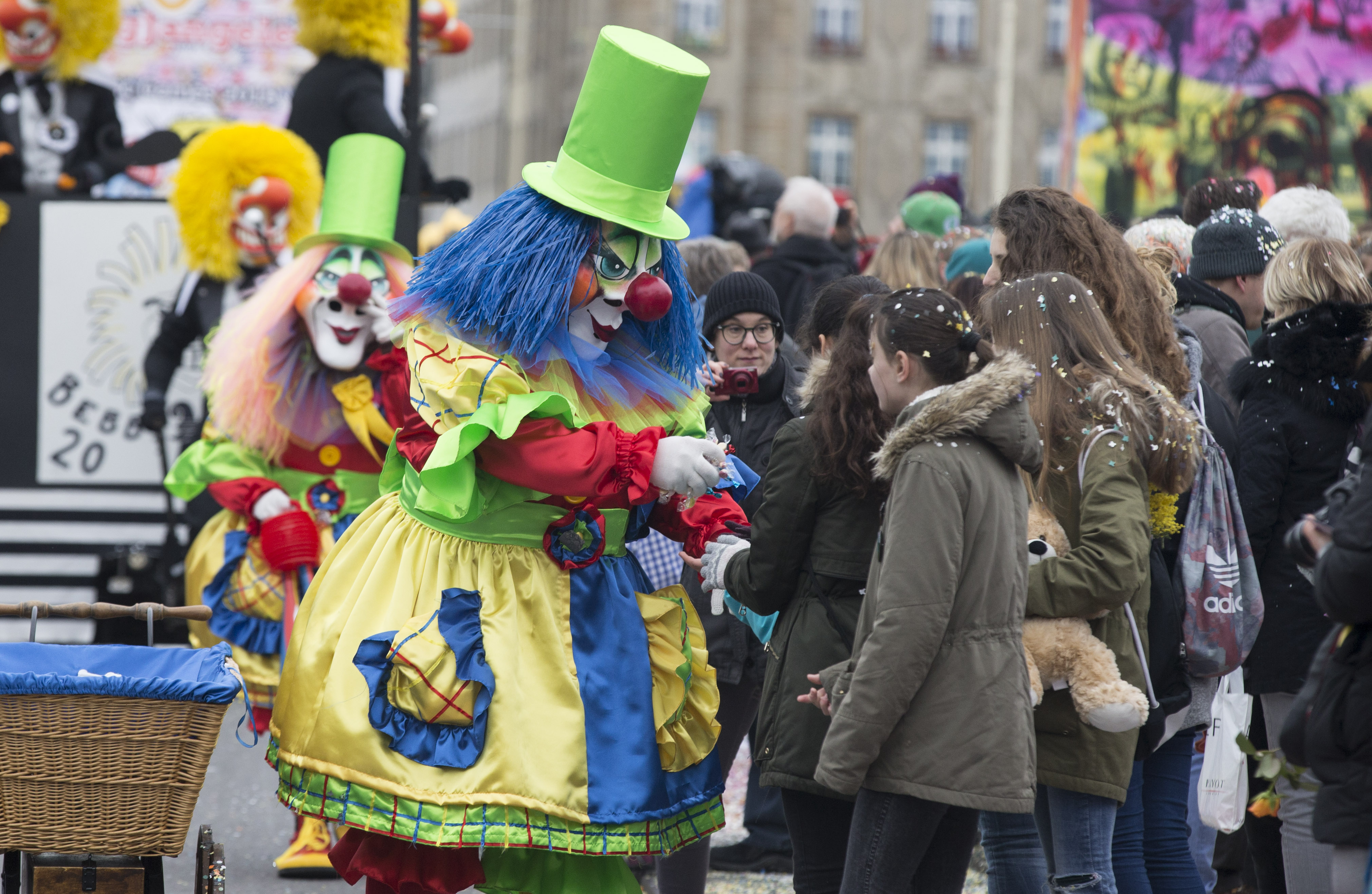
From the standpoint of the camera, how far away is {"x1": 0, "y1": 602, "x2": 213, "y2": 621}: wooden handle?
3.32 m

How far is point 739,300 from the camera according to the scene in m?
4.20

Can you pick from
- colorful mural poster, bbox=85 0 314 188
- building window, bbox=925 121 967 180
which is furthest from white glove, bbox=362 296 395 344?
building window, bbox=925 121 967 180

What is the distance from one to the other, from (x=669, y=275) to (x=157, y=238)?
441cm

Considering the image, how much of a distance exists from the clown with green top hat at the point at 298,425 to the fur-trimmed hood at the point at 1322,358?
2398mm

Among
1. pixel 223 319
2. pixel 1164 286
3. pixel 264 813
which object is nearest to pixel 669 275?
pixel 1164 286

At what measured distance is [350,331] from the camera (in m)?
4.67

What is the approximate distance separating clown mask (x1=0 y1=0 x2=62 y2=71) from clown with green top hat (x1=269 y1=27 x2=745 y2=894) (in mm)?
4854

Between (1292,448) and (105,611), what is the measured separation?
9.25 ft

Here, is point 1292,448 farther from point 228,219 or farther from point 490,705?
point 228,219

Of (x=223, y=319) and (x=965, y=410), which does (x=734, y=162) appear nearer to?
(x=223, y=319)

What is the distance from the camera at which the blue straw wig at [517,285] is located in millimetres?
3266

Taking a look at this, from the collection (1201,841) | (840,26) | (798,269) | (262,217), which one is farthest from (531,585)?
(840,26)

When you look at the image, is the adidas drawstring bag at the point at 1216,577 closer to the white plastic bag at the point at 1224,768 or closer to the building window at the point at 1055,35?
the white plastic bag at the point at 1224,768

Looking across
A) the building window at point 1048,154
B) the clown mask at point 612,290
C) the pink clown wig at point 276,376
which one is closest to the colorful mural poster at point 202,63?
the pink clown wig at point 276,376
